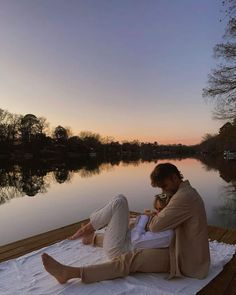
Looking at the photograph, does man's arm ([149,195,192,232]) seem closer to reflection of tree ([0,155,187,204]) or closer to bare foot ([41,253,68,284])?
bare foot ([41,253,68,284])

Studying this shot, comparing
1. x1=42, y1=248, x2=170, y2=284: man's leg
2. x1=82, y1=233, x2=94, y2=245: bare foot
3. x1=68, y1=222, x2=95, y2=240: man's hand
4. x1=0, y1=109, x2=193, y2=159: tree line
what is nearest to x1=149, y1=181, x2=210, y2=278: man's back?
x1=42, y1=248, x2=170, y2=284: man's leg

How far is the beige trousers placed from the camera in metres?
2.53

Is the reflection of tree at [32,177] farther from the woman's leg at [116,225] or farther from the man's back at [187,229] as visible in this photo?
→ the man's back at [187,229]

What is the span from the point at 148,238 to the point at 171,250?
238 mm

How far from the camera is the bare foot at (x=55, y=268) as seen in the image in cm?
242

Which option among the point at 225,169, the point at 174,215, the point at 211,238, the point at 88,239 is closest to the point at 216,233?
the point at 211,238

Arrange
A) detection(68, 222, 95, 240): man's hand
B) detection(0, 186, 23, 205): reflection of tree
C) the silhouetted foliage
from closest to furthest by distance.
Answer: detection(68, 222, 95, 240): man's hand, the silhouetted foliage, detection(0, 186, 23, 205): reflection of tree

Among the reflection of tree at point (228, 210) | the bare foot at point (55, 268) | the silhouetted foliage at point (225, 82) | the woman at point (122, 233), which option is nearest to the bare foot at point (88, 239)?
the woman at point (122, 233)

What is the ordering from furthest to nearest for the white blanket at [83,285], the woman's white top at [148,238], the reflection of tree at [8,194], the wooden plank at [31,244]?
1. the reflection of tree at [8,194]
2. the wooden plank at [31,244]
3. the woman's white top at [148,238]
4. the white blanket at [83,285]

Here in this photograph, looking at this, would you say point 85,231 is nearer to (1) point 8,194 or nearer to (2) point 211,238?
(2) point 211,238

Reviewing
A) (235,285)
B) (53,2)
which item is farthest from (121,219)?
(53,2)

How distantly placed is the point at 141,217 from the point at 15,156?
4946 cm

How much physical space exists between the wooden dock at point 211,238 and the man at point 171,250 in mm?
162

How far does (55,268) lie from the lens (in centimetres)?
246
